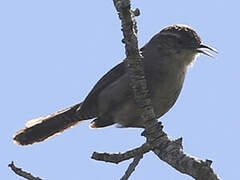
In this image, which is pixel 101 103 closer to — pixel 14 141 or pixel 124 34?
pixel 14 141

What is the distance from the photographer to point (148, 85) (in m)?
7.05

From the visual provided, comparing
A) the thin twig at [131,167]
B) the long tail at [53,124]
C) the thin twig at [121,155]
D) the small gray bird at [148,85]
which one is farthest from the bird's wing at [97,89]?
the thin twig at [121,155]

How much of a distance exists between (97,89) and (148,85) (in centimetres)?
82

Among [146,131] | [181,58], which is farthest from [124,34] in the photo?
[181,58]

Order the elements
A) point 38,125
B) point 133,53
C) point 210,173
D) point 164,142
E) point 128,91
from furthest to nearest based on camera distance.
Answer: point 38,125, point 128,91, point 164,142, point 133,53, point 210,173

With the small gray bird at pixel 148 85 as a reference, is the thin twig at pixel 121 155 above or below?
below

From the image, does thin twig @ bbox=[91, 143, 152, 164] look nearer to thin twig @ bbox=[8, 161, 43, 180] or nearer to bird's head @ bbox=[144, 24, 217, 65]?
thin twig @ bbox=[8, 161, 43, 180]

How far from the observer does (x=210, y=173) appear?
4.78 m

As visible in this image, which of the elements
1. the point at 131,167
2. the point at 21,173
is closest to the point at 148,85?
the point at 131,167

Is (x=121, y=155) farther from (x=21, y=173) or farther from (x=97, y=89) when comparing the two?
(x=97, y=89)

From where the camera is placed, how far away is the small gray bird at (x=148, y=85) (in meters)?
7.14

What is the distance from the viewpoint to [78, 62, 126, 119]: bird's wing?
7551mm

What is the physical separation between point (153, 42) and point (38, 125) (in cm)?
200

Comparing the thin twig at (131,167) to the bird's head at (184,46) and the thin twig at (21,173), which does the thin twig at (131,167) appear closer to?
the thin twig at (21,173)
